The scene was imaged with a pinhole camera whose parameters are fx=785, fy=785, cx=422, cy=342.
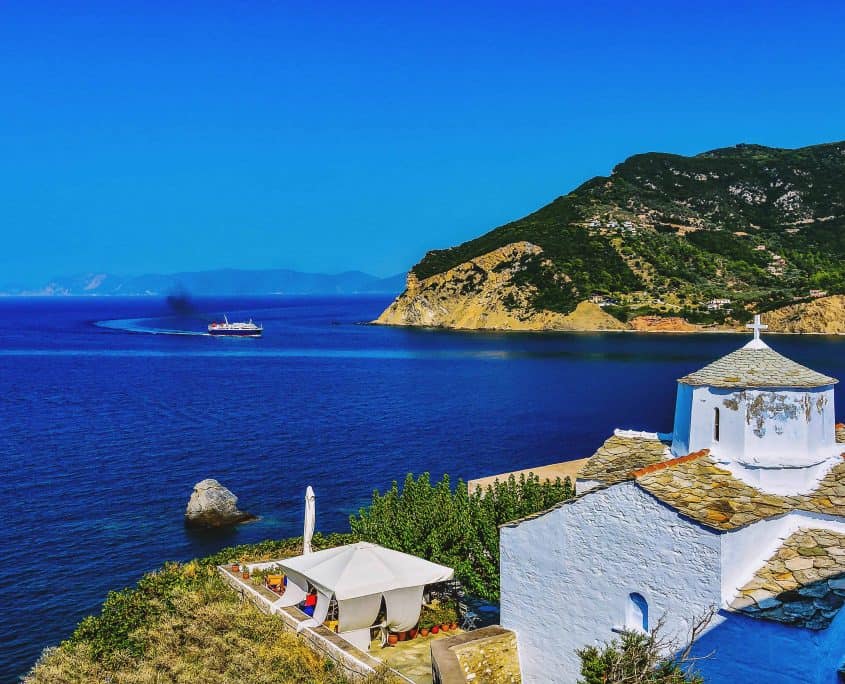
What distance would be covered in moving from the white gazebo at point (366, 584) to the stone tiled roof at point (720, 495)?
6158 millimetres

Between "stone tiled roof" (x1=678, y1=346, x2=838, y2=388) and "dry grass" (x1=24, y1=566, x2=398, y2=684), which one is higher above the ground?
"stone tiled roof" (x1=678, y1=346, x2=838, y2=388)

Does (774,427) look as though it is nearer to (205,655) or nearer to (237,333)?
(205,655)

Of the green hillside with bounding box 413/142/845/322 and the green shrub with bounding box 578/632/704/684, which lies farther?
the green hillside with bounding box 413/142/845/322

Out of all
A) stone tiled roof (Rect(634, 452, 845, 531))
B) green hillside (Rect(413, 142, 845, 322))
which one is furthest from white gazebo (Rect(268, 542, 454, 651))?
green hillside (Rect(413, 142, 845, 322))

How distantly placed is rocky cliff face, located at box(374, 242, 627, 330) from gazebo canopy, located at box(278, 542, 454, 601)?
133367mm

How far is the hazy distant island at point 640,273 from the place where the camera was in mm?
141375

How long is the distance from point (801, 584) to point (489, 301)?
152111 millimetres

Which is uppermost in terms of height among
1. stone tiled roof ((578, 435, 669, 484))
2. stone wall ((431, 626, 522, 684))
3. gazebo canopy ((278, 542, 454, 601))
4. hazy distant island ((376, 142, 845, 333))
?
hazy distant island ((376, 142, 845, 333))

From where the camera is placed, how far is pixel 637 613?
48.1 feet

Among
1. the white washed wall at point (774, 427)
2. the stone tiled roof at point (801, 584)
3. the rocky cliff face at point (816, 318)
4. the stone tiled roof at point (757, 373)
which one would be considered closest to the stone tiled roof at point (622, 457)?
the white washed wall at point (774, 427)

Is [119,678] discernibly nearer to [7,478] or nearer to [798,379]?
[798,379]

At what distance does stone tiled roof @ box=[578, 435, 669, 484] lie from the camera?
17641 millimetres

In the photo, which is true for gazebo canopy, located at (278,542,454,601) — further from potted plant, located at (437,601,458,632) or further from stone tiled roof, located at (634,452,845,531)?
stone tiled roof, located at (634,452,845,531)

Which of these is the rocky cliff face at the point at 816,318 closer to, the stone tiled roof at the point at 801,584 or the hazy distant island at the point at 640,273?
the hazy distant island at the point at 640,273
